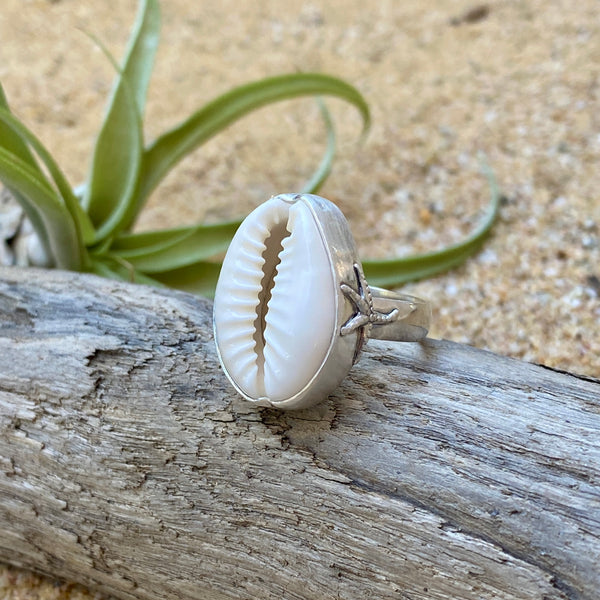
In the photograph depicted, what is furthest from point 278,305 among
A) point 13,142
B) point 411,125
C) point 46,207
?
point 411,125

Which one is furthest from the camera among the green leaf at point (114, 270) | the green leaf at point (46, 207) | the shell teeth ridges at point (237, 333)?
the green leaf at point (114, 270)

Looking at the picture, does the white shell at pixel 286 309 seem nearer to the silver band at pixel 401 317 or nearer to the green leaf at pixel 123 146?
the silver band at pixel 401 317

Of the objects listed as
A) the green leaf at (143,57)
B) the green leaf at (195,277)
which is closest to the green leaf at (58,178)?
the green leaf at (195,277)

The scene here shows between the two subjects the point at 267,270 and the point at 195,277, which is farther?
the point at 195,277

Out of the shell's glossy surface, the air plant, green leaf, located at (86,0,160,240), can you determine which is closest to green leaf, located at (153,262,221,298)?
the air plant

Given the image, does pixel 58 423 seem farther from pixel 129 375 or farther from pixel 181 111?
pixel 181 111

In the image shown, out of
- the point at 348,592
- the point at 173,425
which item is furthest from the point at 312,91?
the point at 348,592

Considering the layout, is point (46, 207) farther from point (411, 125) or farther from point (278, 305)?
point (411, 125)

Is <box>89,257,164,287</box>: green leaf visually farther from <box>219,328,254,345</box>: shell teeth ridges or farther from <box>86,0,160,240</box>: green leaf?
<box>219,328,254,345</box>: shell teeth ridges
